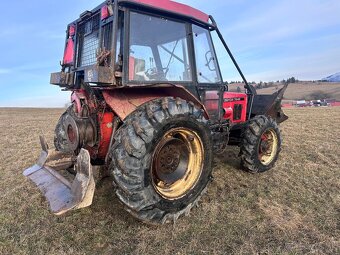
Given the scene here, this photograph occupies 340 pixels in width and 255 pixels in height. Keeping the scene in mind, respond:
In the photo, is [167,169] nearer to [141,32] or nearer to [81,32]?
[141,32]

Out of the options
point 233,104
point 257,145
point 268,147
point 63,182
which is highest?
point 233,104

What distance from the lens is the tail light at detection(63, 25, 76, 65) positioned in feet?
15.0

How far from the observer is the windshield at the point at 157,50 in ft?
11.7

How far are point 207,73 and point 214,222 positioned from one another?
216 centimetres

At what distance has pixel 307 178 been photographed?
5008 millimetres

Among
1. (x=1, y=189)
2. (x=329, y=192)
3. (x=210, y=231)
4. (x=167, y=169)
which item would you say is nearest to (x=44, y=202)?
(x=1, y=189)

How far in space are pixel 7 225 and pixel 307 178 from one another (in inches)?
173

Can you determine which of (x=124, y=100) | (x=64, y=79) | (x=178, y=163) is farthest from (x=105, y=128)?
(x=64, y=79)

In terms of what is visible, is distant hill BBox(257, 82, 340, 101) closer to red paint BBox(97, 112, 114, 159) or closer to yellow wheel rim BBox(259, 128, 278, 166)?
yellow wheel rim BBox(259, 128, 278, 166)

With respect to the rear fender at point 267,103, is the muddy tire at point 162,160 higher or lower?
lower

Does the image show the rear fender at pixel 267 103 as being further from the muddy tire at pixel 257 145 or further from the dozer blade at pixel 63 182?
the dozer blade at pixel 63 182

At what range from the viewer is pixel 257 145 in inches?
199

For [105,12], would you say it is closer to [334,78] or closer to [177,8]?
[177,8]

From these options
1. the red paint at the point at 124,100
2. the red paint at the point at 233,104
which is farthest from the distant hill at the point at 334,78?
the red paint at the point at 124,100
